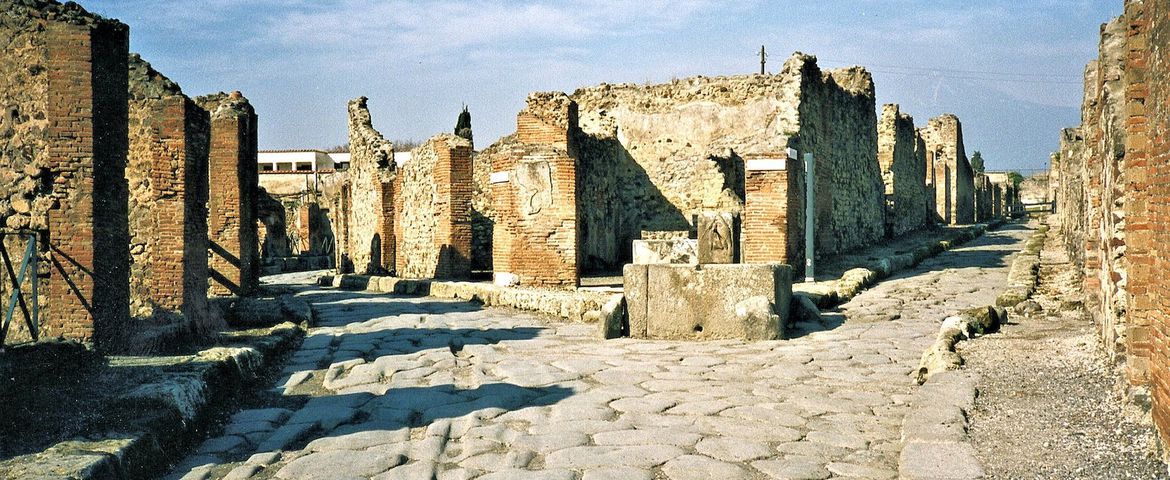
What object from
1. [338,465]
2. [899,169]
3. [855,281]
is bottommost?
[338,465]

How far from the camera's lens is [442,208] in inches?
606

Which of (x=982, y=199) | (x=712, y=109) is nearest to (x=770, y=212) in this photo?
(x=712, y=109)

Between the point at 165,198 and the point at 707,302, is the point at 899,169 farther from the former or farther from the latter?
the point at 165,198

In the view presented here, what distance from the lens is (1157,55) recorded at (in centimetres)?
388

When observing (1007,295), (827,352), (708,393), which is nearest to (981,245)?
(1007,295)

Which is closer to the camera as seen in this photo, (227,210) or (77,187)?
(77,187)

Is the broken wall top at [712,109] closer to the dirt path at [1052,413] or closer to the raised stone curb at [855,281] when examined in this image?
the raised stone curb at [855,281]

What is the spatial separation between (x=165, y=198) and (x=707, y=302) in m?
5.46

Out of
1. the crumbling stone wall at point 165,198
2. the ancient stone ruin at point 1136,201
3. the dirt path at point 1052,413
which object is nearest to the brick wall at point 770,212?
the dirt path at point 1052,413

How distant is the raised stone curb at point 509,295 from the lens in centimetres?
1008

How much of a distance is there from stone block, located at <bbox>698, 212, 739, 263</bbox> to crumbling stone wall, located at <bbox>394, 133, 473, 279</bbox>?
739cm

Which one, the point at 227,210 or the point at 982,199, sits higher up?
the point at 982,199

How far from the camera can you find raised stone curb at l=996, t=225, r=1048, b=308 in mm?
8734

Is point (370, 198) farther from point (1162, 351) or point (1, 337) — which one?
point (1162, 351)
